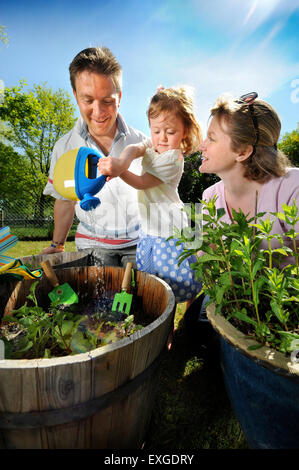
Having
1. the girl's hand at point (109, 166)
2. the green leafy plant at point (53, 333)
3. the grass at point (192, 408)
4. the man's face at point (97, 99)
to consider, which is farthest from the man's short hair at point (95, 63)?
the grass at point (192, 408)

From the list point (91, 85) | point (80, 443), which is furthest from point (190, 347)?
point (91, 85)

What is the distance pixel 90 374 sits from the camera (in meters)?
0.83

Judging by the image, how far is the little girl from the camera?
5.06 ft

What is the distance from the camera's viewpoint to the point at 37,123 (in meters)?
9.40

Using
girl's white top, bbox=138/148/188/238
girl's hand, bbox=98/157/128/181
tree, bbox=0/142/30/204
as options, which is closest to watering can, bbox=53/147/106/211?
girl's hand, bbox=98/157/128/181

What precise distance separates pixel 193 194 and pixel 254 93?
222 inches

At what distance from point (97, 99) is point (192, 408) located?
2018mm

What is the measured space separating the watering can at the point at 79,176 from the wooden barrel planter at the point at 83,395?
2.41ft

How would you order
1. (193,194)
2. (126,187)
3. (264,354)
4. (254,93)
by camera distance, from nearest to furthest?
(264,354)
(254,93)
(126,187)
(193,194)

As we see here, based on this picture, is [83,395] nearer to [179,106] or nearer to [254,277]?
[254,277]

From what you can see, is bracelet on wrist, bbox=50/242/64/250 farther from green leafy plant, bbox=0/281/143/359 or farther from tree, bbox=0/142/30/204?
tree, bbox=0/142/30/204

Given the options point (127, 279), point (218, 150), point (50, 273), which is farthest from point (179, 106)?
point (50, 273)
